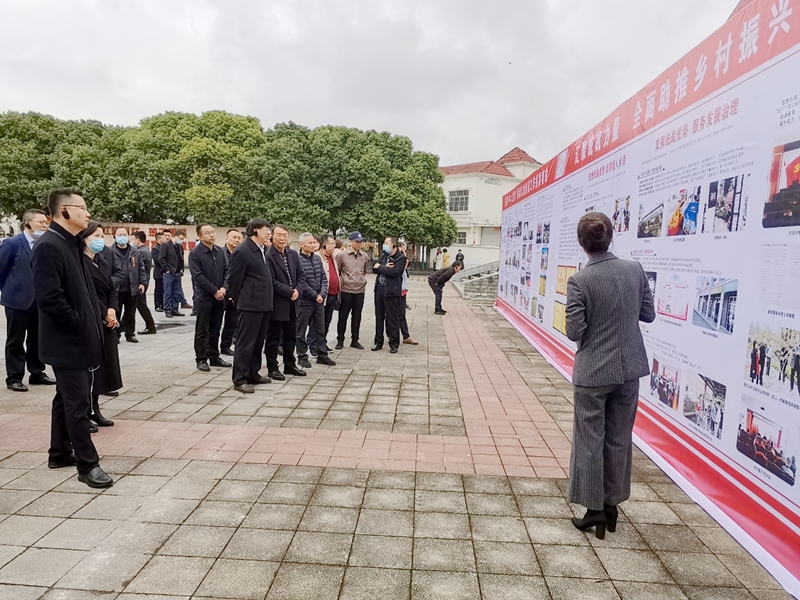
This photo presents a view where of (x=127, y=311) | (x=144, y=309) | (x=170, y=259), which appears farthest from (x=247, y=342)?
(x=170, y=259)

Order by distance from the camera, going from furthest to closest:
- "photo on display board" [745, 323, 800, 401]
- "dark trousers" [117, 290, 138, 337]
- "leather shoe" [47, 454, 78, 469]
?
"dark trousers" [117, 290, 138, 337] < "leather shoe" [47, 454, 78, 469] < "photo on display board" [745, 323, 800, 401]

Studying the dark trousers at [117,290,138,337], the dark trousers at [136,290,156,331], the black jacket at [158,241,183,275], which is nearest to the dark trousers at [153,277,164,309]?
the black jacket at [158,241,183,275]

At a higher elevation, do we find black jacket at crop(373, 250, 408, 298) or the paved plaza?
black jacket at crop(373, 250, 408, 298)

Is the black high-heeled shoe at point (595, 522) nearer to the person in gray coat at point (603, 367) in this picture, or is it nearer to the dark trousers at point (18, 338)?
the person in gray coat at point (603, 367)

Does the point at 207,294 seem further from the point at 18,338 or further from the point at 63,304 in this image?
the point at 63,304

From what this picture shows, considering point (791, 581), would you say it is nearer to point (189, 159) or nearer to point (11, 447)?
point (11, 447)

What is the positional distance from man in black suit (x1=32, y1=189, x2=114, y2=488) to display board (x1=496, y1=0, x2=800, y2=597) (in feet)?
12.3

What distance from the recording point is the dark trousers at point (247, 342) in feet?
17.6

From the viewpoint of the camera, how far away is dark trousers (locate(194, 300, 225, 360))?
20.4ft

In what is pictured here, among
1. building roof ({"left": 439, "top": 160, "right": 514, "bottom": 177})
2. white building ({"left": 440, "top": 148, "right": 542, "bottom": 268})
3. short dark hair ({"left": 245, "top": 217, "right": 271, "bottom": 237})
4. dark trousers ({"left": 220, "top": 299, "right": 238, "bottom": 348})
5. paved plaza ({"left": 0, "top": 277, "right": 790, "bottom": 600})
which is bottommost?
paved plaza ({"left": 0, "top": 277, "right": 790, "bottom": 600})

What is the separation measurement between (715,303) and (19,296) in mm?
5941

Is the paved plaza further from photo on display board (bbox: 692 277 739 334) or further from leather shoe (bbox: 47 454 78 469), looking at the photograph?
photo on display board (bbox: 692 277 739 334)

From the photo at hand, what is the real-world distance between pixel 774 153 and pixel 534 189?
287 inches

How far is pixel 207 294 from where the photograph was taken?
20.4ft
